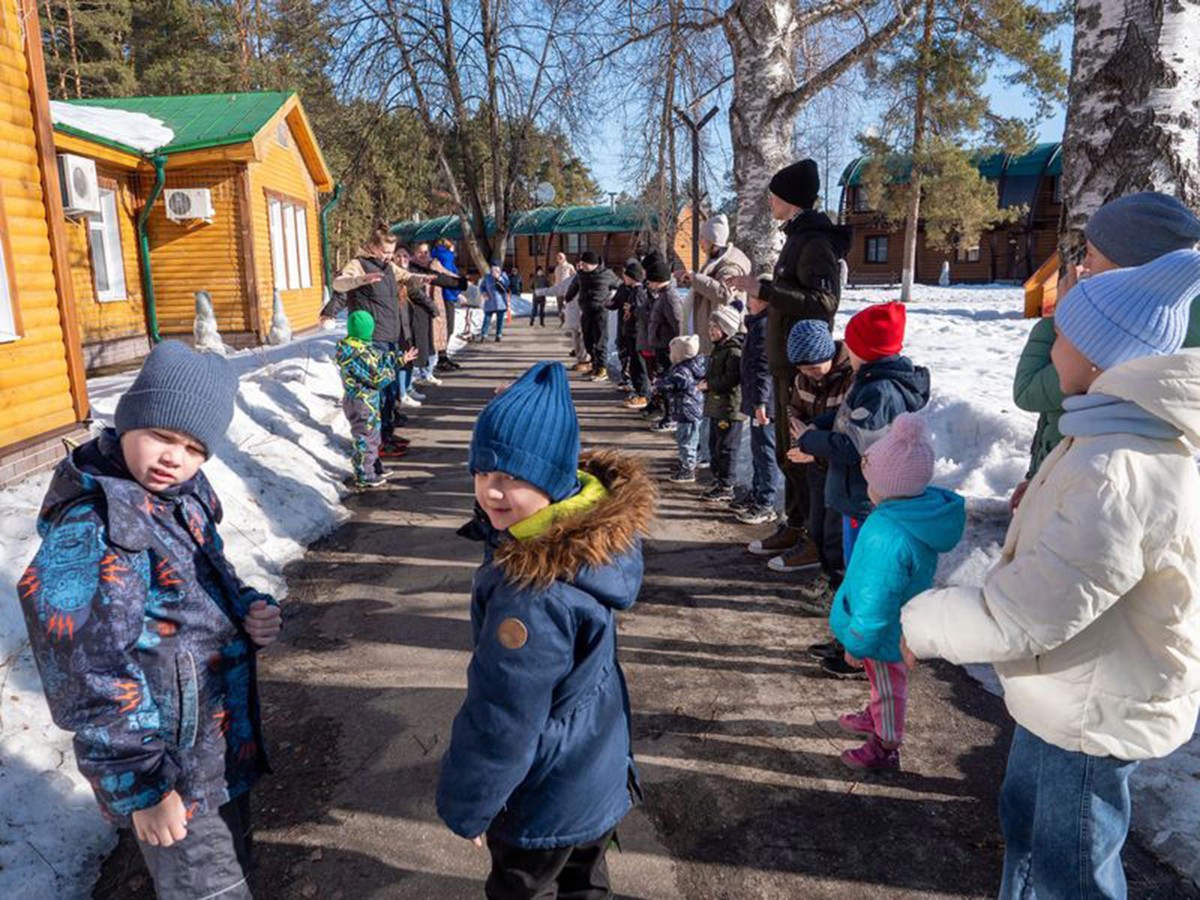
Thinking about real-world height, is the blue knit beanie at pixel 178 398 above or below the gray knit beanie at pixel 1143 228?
below

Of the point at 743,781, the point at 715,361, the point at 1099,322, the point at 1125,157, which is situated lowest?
the point at 743,781

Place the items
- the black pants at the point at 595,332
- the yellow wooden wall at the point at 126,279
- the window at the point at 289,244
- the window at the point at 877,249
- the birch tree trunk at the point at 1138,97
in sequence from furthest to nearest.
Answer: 1. the window at the point at 877,249
2. the window at the point at 289,244
3. the yellow wooden wall at the point at 126,279
4. the black pants at the point at 595,332
5. the birch tree trunk at the point at 1138,97

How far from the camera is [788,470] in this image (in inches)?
202

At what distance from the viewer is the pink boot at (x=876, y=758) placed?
9.81ft

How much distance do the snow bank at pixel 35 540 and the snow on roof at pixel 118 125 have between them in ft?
15.4

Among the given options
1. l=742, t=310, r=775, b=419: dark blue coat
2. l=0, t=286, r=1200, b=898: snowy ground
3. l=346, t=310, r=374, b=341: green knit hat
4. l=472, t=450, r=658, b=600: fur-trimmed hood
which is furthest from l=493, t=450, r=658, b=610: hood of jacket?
l=346, t=310, r=374, b=341: green knit hat

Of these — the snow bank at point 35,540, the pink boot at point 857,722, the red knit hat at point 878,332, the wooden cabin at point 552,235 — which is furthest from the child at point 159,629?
the wooden cabin at point 552,235

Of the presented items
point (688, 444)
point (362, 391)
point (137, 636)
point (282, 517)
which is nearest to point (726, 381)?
point (688, 444)

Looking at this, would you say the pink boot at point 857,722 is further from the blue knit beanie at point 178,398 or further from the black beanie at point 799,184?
the black beanie at point 799,184

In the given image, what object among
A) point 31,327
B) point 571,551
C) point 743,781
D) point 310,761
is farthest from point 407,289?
point 571,551

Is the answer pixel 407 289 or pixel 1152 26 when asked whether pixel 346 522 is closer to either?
pixel 407 289

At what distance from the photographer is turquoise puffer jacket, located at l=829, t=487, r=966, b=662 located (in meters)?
2.78

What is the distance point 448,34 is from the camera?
2194 centimetres

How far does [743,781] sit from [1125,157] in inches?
139
